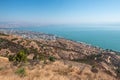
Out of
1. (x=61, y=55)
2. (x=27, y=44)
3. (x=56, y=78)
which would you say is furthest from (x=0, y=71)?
(x=27, y=44)

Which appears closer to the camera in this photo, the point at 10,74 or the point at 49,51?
the point at 10,74

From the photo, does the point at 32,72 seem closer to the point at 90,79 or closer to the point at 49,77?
the point at 49,77

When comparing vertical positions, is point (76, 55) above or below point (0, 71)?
below

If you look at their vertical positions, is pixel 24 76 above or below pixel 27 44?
above

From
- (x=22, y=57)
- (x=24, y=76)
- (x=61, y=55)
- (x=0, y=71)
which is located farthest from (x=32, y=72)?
(x=61, y=55)

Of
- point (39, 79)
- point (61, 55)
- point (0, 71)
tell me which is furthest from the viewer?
point (61, 55)

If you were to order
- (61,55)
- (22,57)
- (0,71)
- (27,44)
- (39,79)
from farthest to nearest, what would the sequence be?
1. (27,44)
2. (61,55)
3. (22,57)
4. (0,71)
5. (39,79)

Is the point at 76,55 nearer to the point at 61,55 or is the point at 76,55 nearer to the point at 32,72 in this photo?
the point at 61,55

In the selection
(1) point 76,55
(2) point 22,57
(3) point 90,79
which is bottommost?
(1) point 76,55

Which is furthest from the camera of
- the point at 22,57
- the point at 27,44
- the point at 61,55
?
the point at 27,44
